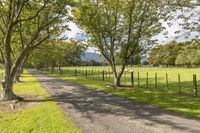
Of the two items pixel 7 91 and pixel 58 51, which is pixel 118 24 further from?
pixel 58 51

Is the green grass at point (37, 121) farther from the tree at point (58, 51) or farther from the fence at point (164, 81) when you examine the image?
the tree at point (58, 51)

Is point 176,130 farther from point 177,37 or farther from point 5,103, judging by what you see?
point 5,103

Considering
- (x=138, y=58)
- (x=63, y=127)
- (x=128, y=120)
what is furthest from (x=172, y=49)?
(x=138, y=58)

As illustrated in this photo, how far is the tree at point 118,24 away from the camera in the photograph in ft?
87.1

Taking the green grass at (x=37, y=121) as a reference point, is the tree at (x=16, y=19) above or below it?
above

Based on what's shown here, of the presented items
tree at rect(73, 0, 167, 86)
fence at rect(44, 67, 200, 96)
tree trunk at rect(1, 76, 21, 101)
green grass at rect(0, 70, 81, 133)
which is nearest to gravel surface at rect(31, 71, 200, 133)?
green grass at rect(0, 70, 81, 133)

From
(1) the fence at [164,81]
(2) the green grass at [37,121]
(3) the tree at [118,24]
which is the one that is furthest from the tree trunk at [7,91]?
(1) the fence at [164,81]

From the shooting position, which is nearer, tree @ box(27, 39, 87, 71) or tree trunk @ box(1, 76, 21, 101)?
tree trunk @ box(1, 76, 21, 101)

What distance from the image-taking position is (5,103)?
18109 millimetres

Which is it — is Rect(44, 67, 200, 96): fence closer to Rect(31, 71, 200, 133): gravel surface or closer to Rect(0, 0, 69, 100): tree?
Rect(31, 71, 200, 133): gravel surface

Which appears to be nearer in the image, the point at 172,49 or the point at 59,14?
the point at 172,49

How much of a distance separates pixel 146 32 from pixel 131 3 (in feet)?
10.5

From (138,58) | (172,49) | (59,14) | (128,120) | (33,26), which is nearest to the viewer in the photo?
(128,120)

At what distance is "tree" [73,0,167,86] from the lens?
A: 2655cm
